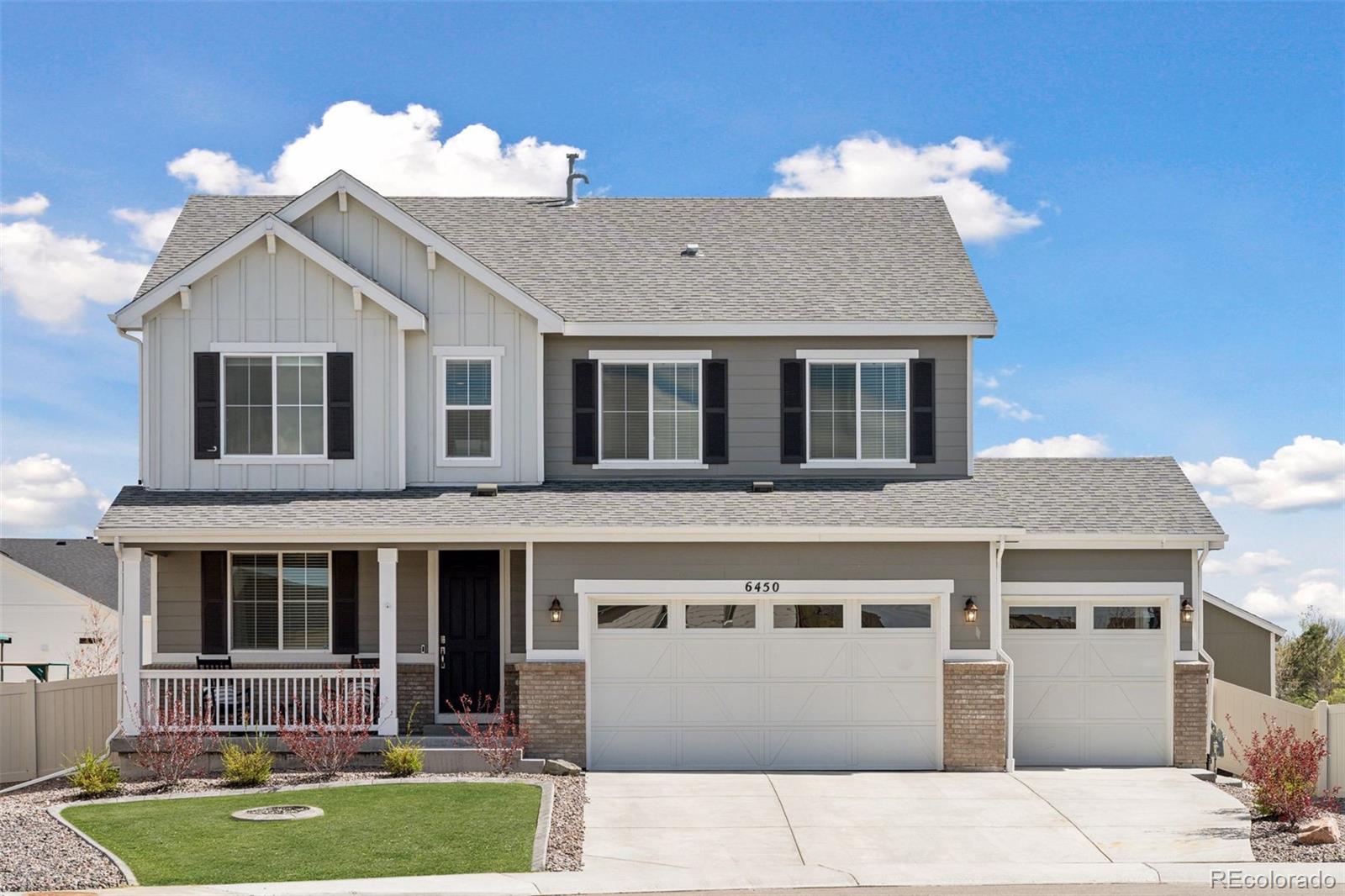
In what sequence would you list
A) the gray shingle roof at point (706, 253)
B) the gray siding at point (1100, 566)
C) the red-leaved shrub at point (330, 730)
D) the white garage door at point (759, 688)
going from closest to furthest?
the red-leaved shrub at point (330, 730) → the white garage door at point (759, 688) → the gray siding at point (1100, 566) → the gray shingle roof at point (706, 253)

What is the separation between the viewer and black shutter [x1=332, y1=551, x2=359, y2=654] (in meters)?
19.0

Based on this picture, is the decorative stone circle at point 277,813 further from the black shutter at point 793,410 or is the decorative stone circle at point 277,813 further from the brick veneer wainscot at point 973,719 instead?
the black shutter at point 793,410

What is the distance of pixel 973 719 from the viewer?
17531 mm

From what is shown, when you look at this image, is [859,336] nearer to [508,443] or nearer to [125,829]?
[508,443]

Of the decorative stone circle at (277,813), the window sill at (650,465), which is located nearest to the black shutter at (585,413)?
the window sill at (650,465)

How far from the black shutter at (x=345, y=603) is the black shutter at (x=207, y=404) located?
2.26 metres

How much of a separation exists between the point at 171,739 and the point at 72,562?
3238 centimetres

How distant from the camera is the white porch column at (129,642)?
55.9 ft

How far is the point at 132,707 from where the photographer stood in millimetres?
17047

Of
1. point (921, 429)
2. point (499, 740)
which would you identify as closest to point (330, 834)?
point (499, 740)

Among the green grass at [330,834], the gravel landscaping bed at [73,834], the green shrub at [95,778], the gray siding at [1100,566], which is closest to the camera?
the gravel landscaping bed at [73,834]

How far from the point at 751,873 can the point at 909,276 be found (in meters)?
11.3

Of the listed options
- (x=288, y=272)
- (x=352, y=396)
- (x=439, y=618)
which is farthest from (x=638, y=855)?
(x=288, y=272)

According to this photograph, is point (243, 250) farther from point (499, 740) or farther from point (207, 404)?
point (499, 740)
